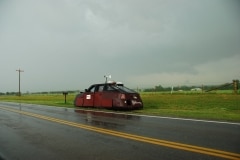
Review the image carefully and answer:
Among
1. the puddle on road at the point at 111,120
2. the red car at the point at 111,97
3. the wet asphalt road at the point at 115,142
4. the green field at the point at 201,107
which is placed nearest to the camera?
the wet asphalt road at the point at 115,142

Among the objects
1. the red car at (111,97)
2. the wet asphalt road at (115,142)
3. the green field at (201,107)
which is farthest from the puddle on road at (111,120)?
the red car at (111,97)

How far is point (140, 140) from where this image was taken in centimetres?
802

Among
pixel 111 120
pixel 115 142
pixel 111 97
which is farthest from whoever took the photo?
pixel 111 97

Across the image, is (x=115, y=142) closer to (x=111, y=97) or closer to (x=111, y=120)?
(x=111, y=120)

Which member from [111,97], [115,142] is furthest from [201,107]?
[115,142]

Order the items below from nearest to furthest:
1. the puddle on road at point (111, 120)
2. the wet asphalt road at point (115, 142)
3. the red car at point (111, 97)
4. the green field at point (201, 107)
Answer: the wet asphalt road at point (115, 142)
the puddle on road at point (111, 120)
the green field at point (201, 107)
the red car at point (111, 97)

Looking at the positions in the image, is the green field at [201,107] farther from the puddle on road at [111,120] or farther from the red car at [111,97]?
the puddle on road at [111,120]

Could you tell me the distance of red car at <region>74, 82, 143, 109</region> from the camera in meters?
18.3

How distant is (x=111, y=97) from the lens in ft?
62.6

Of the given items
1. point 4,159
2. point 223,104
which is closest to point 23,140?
point 4,159

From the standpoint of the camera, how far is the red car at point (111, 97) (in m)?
18.3

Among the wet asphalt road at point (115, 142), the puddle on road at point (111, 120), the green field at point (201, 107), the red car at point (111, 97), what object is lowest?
the wet asphalt road at point (115, 142)

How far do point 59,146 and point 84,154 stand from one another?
50.3 inches

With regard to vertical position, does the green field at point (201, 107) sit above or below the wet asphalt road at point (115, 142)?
above
